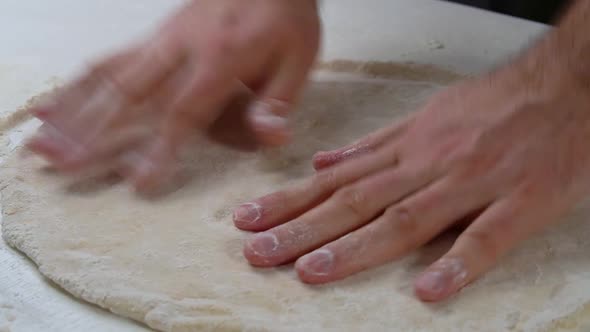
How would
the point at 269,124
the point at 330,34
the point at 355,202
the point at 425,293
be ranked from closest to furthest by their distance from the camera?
the point at 425,293 < the point at 355,202 < the point at 269,124 < the point at 330,34

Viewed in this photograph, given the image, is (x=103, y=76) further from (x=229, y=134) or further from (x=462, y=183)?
(x=462, y=183)

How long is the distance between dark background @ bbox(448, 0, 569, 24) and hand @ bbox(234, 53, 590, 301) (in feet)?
2.04

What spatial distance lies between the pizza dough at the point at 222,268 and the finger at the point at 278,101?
6 centimetres

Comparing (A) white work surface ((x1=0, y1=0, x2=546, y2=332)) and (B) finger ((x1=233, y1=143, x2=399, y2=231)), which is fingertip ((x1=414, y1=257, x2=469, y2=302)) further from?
(A) white work surface ((x1=0, y1=0, x2=546, y2=332))

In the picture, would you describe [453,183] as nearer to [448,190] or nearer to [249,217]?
[448,190]

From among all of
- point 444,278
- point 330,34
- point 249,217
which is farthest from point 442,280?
point 330,34

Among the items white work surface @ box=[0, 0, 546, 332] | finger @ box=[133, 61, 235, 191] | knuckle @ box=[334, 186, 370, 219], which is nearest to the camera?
knuckle @ box=[334, 186, 370, 219]

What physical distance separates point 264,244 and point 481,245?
0.77 feet

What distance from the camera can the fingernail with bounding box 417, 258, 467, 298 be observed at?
723 mm

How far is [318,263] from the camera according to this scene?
0.75 m

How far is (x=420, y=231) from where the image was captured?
2.61ft

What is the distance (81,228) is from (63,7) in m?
0.77

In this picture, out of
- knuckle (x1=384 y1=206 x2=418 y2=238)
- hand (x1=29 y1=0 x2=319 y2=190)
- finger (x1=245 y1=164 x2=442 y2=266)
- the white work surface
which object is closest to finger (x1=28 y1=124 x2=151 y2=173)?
hand (x1=29 y1=0 x2=319 y2=190)

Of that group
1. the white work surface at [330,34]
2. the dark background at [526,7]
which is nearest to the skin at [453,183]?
the white work surface at [330,34]
